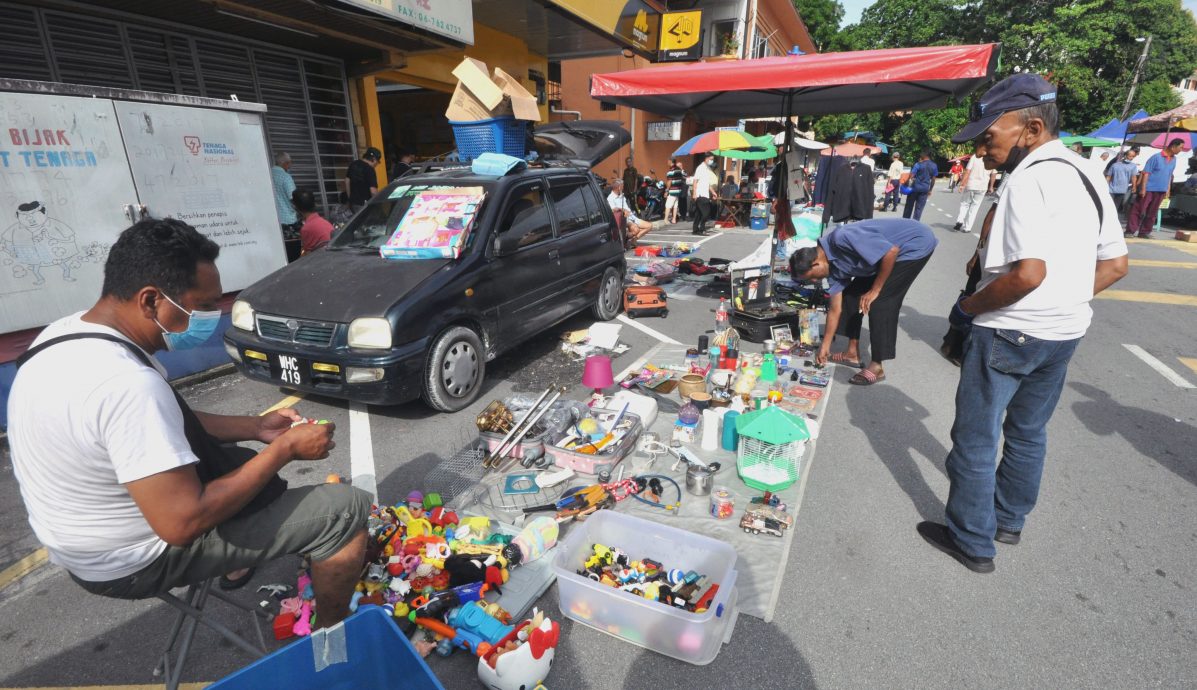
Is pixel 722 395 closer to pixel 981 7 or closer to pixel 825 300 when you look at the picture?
pixel 825 300

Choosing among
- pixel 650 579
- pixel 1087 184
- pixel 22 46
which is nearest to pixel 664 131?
pixel 22 46

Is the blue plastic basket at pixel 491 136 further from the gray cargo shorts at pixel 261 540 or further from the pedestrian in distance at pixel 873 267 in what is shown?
the gray cargo shorts at pixel 261 540

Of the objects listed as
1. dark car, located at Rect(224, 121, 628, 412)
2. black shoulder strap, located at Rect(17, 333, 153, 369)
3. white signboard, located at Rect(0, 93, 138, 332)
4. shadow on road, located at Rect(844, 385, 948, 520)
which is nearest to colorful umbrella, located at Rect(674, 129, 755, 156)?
dark car, located at Rect(224, 121, 628, 412)

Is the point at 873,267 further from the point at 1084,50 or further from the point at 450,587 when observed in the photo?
the point at 1084,50

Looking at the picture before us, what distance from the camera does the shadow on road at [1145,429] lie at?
3.74 m

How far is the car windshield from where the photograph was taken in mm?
4805

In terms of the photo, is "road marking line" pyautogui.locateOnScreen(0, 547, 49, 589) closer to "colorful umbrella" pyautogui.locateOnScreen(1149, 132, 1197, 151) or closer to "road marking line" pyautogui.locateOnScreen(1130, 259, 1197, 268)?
"road marking line" pyautogui.locateOnScreen(1130, 259, 1197, 268)

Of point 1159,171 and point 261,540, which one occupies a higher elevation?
point 1159,171

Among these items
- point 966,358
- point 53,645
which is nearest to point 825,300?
point 966,358

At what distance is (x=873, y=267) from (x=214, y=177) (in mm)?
6326

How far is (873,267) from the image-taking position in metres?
4.83

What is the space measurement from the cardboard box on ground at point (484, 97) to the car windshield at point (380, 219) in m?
1.16

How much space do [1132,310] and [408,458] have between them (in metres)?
9.26

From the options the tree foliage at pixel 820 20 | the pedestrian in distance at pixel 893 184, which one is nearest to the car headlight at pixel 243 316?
the pedestrian in distance at pixel 893 184
